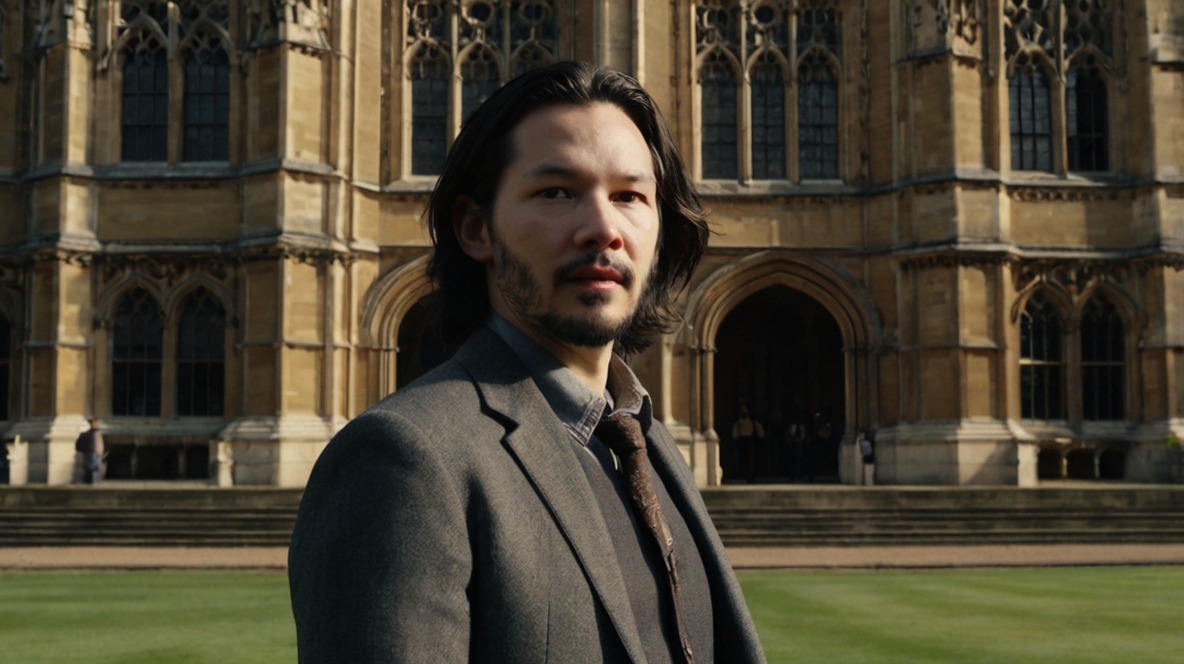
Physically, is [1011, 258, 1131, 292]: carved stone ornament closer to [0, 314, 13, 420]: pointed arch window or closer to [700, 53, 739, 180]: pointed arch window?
[700, 53, 739, 180]: pointed arch window

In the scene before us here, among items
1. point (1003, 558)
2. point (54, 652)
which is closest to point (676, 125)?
point (1003, 558)

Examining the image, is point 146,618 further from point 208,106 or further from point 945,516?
point 208,106

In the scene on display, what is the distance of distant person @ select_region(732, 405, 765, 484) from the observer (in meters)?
22.6

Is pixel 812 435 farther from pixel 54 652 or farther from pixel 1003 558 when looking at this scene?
pixel 54 652

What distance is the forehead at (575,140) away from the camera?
1.69 metres

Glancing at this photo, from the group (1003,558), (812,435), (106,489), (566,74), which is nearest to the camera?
(566,74)

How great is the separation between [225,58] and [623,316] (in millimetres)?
21599

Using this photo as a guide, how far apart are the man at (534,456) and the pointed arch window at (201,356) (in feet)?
66.6

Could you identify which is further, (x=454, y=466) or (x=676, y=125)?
(x=676, y=125)

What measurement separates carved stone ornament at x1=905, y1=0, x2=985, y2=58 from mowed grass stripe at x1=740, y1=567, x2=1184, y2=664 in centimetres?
1145

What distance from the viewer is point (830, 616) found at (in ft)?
28.0

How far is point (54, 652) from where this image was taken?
7.15 m

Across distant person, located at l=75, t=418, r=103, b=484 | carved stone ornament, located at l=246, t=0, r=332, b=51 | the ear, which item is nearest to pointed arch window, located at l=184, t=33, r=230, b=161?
carved stone ornament, located at l=246, t=0, r=332, b=51

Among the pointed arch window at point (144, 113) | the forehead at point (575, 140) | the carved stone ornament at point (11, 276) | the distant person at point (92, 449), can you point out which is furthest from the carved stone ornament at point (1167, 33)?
the forehead at point (575, 140)
